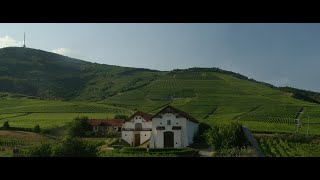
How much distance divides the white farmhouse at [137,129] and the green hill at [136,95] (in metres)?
5.04

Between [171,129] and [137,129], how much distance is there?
1.92 metres

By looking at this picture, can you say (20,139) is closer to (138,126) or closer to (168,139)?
(138,126)

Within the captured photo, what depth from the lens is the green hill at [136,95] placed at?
30812 millimetres

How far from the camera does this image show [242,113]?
106 feet

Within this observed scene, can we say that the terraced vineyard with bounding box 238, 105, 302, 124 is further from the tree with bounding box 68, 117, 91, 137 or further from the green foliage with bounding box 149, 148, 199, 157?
the green foliage with bounding box 149, 148, 199, 157

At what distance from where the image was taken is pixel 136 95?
132 ft

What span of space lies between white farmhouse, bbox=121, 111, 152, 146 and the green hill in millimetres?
5038

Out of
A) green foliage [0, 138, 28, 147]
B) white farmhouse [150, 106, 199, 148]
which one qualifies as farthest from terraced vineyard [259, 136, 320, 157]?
green foliage [0, 138, 28, 147]

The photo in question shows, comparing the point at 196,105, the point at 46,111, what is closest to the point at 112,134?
the point at 46,111

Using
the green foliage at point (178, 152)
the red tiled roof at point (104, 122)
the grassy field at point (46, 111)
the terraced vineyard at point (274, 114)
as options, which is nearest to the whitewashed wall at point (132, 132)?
the red tiled roof at point (104, 122)

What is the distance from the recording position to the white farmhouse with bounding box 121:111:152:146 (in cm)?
2244
